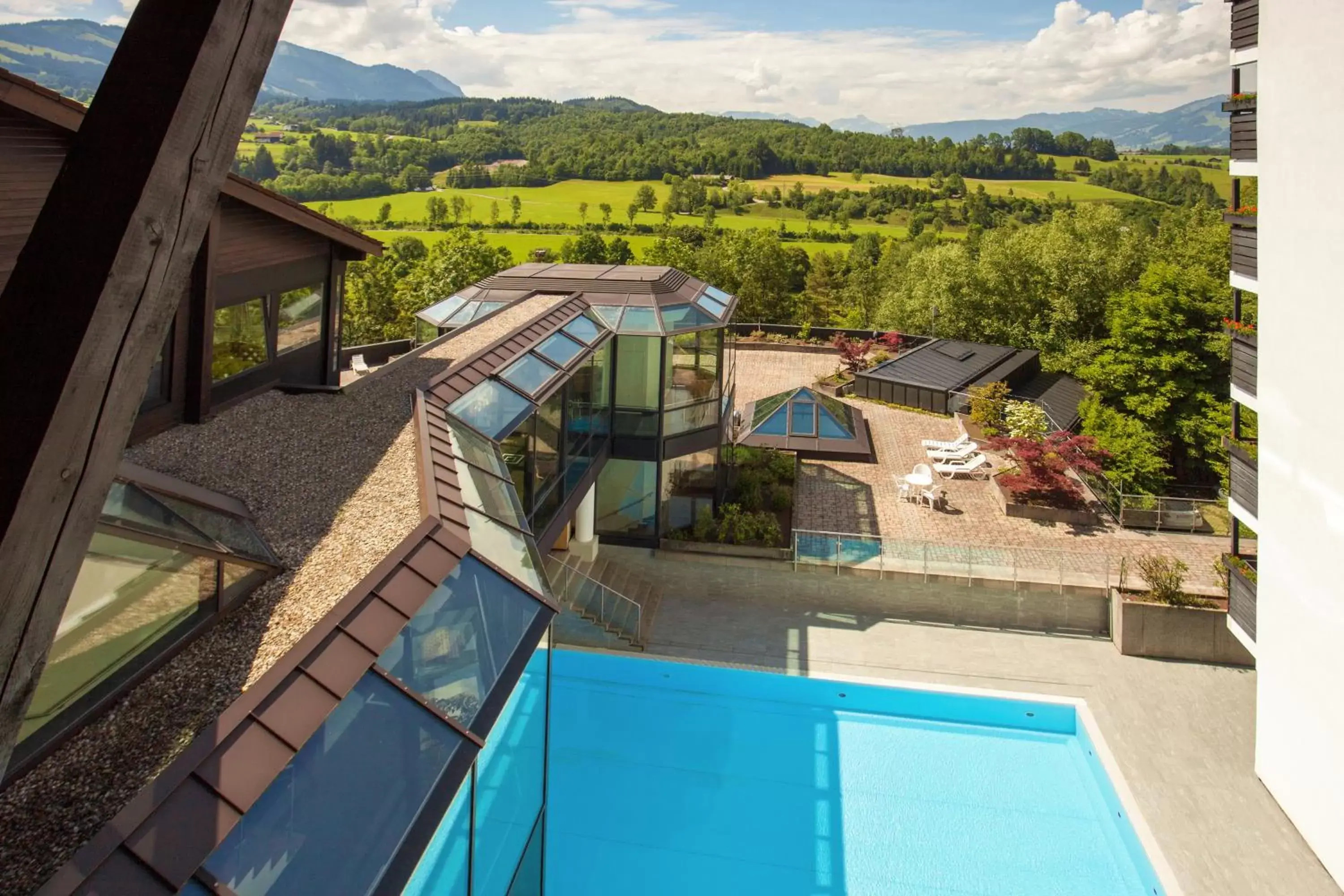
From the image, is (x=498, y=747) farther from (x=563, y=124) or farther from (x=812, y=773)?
(x=563, y=124)

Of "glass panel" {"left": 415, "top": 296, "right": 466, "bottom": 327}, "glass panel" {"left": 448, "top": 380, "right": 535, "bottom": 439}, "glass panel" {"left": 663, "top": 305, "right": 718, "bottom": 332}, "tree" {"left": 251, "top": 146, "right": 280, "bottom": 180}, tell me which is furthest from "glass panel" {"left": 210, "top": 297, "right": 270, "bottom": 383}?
"tree" {"left": 251, "top": 146, "right": 280, "bottom": 180}

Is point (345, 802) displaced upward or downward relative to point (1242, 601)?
upward

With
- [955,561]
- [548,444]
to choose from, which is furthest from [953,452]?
[548,444]

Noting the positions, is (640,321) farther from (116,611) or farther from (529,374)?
(116,611)

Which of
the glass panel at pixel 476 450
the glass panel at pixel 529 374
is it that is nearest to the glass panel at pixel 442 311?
the glass panel at pixel 529 374

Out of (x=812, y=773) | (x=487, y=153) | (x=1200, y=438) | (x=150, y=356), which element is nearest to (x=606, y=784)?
(x=812, y=773)

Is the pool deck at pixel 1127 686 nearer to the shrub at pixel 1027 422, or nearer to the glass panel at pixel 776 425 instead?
the glass panel at pixel 776 425

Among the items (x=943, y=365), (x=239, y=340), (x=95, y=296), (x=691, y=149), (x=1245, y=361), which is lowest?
(x=95, y=296)
